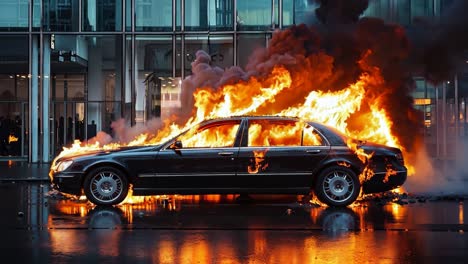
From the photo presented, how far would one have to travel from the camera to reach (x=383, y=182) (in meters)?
10.2

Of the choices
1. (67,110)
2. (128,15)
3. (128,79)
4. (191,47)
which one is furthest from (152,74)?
(67,110)

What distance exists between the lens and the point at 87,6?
21641 millimetres

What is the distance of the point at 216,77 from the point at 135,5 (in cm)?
960

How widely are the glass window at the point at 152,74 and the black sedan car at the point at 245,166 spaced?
11.4m

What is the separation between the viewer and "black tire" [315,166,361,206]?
33.3ft

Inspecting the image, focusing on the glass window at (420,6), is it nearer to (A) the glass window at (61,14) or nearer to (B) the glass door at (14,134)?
(A) the glass window at (61,14)

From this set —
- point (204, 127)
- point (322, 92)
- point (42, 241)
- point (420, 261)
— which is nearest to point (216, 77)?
point (322, 92)

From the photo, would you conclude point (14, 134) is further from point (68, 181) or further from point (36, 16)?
point (68, 181)

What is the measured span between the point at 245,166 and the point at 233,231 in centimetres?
211

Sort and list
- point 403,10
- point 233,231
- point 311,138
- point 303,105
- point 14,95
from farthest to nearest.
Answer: point 14,95
point 403,10
point 303,105
point 311,138
point 233,231

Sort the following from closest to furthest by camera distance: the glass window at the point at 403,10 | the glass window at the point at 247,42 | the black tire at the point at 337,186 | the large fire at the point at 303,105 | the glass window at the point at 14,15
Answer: the black tire at the point at 337,186, the large fire at the point at 303,105, the glass window at the point at 403,10, the glass window at the point at 247,42, the glass window at the point at 14,15

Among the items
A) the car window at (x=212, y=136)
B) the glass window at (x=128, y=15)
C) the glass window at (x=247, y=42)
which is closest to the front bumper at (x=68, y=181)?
the car window at (x=212, y=136)

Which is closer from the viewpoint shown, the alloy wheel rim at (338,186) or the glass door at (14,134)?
the alloy wheel rim at (338,186)

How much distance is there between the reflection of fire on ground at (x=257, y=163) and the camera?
33.0 ft
